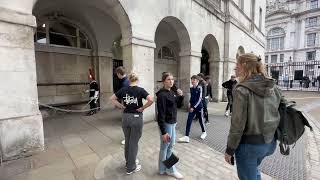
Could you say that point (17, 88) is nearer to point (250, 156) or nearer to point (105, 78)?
point (250, 156)

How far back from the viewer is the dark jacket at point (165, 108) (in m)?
2.98

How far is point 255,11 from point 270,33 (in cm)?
4163

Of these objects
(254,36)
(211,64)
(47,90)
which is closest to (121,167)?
(47,90)

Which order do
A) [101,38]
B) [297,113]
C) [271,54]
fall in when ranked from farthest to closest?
[271,54] < [101,38] < [297,113]

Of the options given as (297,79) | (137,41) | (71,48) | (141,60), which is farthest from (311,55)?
(71,48)

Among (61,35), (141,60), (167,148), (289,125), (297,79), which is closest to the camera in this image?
(289,125)

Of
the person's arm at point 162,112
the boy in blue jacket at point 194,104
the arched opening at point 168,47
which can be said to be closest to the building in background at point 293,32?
the arched opening at point 168,47

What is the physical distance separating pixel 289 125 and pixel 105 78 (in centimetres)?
878

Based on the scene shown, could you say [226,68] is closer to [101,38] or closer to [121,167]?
[101,38]

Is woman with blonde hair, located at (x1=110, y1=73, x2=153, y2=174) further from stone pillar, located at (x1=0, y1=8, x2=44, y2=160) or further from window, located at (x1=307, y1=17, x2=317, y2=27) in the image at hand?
window, located at (x1=307, y1=17, x2=317, y2=27)

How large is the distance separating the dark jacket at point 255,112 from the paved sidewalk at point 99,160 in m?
1.69

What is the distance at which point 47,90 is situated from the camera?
7.97 m

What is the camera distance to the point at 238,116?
196 cm

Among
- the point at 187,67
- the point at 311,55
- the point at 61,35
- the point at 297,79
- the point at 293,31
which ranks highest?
the point at 293,31
